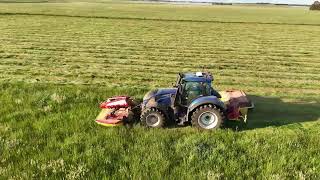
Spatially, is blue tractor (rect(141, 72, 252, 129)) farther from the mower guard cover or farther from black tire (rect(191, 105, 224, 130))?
the mower guard cover

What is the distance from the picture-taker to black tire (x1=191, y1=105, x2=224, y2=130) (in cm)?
1095

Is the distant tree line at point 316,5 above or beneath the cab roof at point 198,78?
beneath

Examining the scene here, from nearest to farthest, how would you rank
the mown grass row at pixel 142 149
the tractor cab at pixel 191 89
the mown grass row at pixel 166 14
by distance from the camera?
the mown grass row at pixel 142 149
the tractor cab at pixel 191 89
the mown grass row at pixel 166 14

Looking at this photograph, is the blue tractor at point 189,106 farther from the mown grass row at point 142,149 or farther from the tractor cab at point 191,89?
the mown grass row at point 142,149

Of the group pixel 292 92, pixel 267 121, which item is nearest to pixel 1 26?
pixel 292 92

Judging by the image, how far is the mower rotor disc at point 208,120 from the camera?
36.1 feet

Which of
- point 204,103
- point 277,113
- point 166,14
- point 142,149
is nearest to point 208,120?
point 204,103

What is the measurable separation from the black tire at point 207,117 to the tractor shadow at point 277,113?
0.54 metres

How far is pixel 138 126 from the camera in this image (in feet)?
36.6

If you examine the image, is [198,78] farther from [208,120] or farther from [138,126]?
[138,126]

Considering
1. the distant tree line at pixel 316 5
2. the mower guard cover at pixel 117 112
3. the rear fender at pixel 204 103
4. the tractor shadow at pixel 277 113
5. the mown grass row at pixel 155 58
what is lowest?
the distant tree line at pixel 316 5

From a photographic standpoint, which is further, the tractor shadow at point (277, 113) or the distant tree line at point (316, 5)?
the distant tree line at point (316, 5)

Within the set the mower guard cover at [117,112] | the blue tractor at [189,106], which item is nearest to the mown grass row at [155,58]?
the blue tractor at [189,106]

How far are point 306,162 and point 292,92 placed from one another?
747 centimetres
